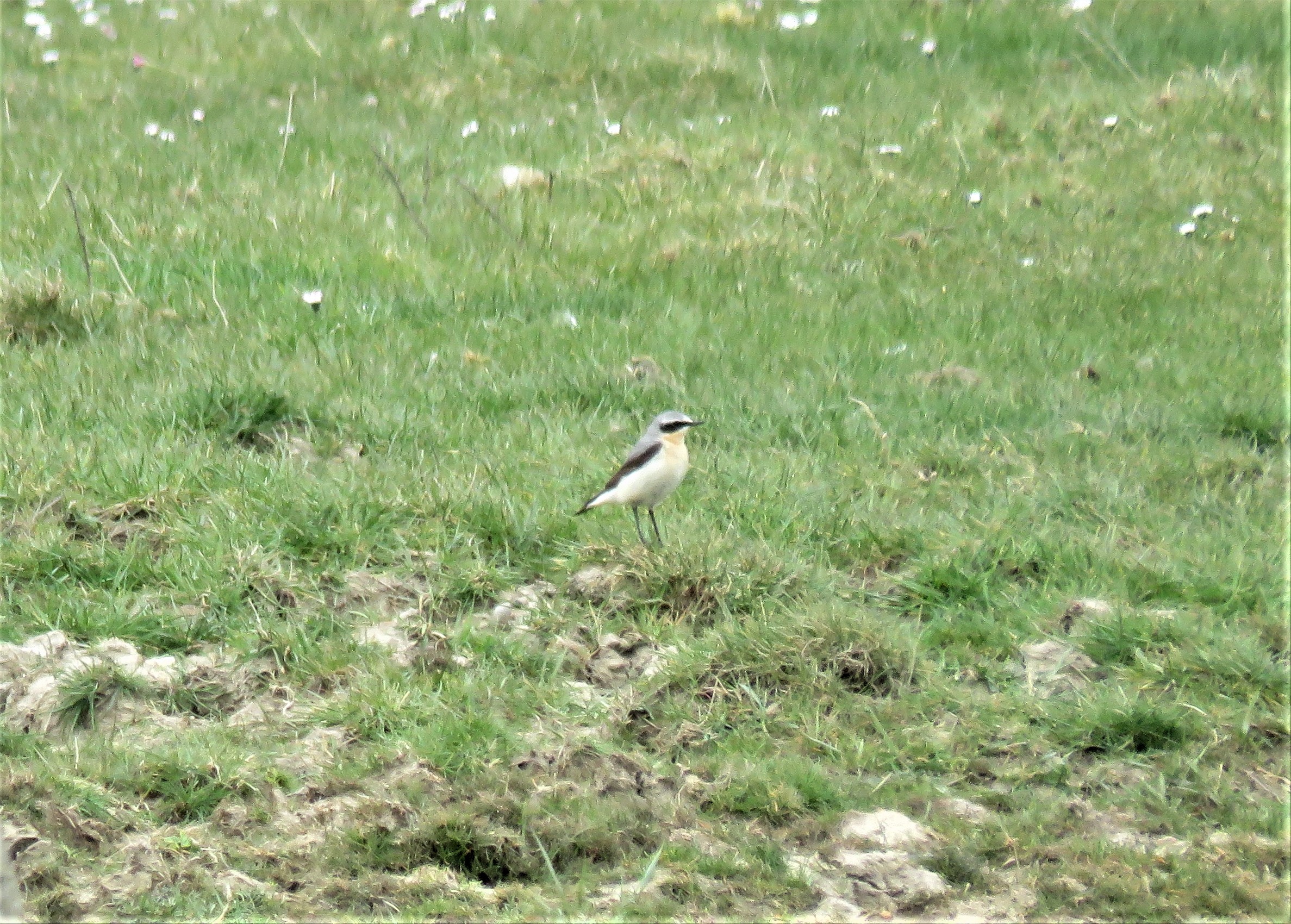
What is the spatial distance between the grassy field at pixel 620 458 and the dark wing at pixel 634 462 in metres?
0.20

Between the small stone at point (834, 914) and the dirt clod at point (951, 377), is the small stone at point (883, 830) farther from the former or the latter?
the dirt clod at point (951, 377)

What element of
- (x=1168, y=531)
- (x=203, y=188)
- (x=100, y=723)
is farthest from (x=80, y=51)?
(x=1168, y=531)

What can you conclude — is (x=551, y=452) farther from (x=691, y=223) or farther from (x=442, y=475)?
(x=691, y=223)

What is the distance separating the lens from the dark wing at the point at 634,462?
Result: 600 cm

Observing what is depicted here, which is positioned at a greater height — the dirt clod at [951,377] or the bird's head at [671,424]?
the bird's head at [671,424]

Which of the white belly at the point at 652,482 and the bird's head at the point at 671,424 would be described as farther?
the bird's head at the point at 671,424

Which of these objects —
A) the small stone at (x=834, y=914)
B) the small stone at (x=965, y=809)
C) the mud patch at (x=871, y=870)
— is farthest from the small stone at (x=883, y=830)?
the small stone at (x=834, y=914)

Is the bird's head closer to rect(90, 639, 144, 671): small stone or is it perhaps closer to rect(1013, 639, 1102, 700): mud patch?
rect(1013, 639, 1102, 700): mud patch

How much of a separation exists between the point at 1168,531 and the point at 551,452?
267cm

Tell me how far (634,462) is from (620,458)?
33.3 inches

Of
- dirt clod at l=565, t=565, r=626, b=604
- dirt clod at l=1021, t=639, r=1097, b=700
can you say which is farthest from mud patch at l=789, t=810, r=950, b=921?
dirt clod at l=565, t=565, r=626, b=604

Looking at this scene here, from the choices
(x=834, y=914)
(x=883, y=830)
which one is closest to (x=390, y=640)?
(x=883, y=830)

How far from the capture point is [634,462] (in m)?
6.02

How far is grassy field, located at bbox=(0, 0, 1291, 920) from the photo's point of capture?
4469 millimetres
